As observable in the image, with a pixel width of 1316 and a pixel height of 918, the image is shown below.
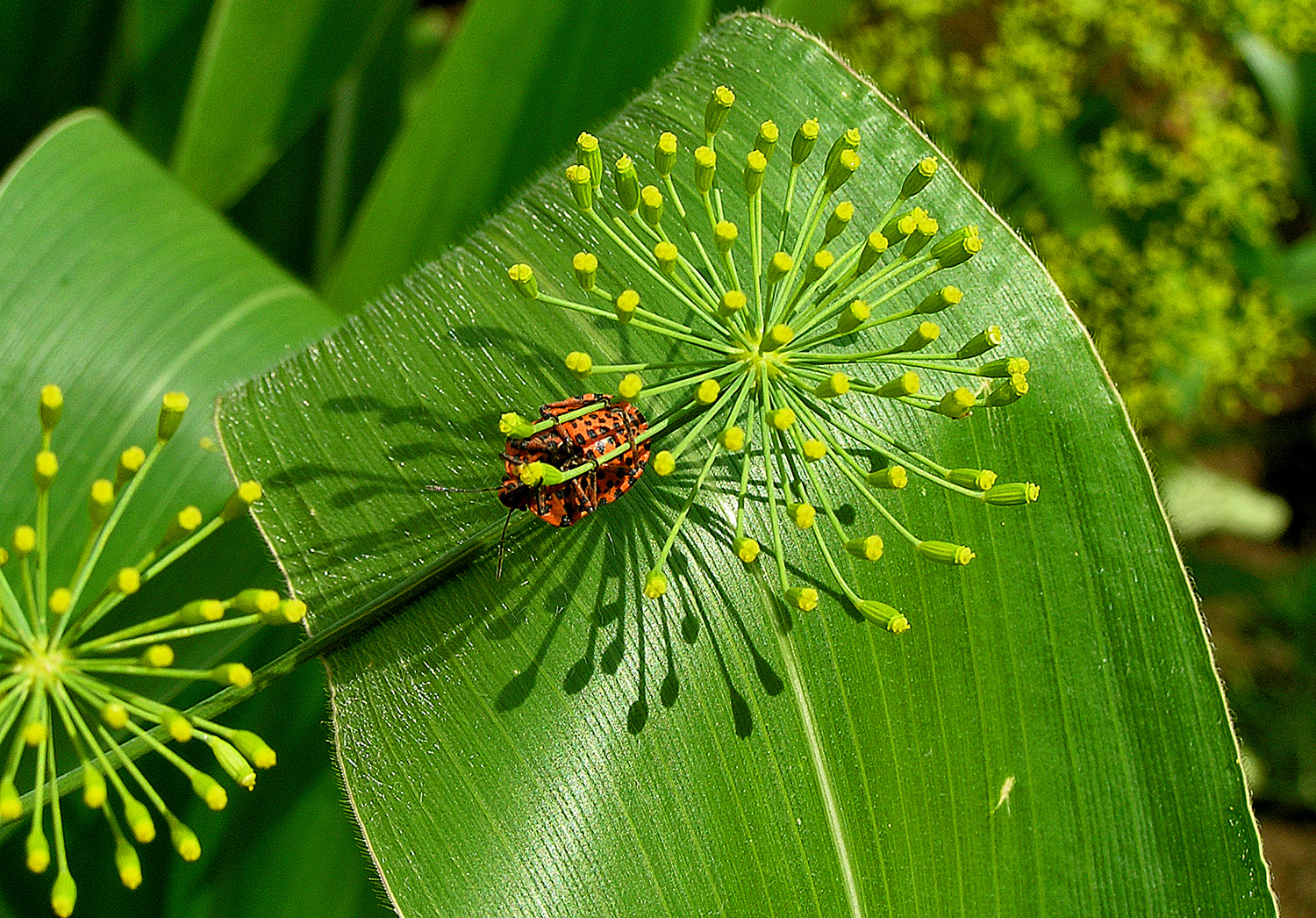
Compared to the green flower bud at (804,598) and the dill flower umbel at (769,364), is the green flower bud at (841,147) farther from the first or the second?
the green flower bud at (804,598)

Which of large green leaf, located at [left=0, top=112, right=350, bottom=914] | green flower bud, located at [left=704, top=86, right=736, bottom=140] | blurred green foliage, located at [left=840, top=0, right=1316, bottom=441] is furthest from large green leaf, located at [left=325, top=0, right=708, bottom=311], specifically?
green flower bud, located at [left=704, top=86, right=736, bottom=140]

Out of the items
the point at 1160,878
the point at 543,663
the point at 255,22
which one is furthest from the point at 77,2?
the point at 1160,878

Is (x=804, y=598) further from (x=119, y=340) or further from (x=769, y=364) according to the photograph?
(x=119, y=340)

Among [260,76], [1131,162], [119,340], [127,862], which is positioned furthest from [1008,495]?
[1131,162]

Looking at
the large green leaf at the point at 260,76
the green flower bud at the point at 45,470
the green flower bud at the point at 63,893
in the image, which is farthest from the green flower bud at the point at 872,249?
the large green leaf at the point at 260,76

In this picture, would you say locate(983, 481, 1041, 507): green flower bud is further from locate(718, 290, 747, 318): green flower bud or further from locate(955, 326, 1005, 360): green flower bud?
locate(718, 290, 747, 318): green flower bud

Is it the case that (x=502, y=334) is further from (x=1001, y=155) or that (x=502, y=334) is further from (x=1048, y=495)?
(x=1001, y=155)
